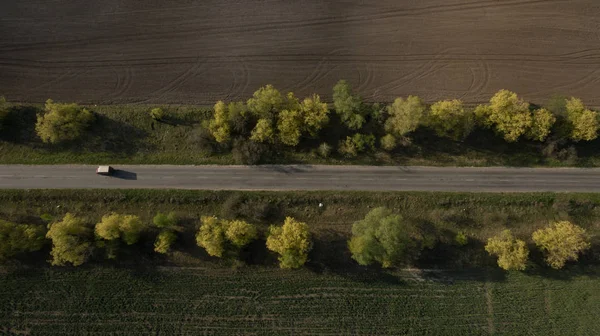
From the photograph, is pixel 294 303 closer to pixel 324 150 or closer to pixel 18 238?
pixel 324 150

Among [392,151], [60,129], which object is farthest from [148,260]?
[392,151]

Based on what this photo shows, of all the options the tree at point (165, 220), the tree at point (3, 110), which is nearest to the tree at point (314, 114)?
the tree at point (165, 220)

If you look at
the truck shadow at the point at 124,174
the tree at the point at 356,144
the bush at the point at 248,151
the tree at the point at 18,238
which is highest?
the tree at the point at 356,144

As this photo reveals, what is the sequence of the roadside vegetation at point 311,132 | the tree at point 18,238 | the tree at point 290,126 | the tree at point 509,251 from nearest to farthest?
the tree at point 509,251 < the tree at point 18,238 < the tree at point 290,126 < the roadside vegetation at point 311,132

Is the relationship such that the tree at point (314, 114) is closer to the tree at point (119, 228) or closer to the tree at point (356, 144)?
the tree at point (356, 144)

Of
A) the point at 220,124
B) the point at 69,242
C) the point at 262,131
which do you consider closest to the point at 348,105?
the point at 262,131

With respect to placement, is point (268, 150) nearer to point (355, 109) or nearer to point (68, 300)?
point (355, 109)
